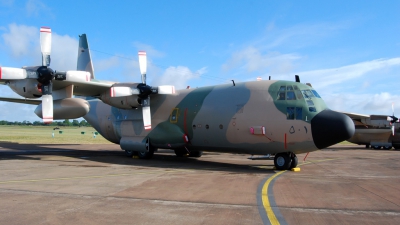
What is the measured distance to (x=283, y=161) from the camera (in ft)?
47.1

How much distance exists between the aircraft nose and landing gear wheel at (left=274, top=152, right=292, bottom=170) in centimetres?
151

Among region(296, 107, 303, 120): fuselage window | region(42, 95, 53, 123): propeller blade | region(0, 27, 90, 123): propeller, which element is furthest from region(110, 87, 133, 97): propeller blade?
region(296, 107, 303, 120): fuselage window

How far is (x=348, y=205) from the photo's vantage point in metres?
7.43

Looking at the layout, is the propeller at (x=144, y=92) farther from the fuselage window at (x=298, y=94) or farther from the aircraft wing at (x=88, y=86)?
the fuselage window at (x=298, y=94)

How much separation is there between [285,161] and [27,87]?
13127 mm

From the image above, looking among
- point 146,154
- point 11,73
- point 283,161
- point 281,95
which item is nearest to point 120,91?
point 146,154

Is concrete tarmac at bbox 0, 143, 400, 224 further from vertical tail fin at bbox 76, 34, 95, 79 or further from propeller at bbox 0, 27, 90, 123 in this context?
vertical tail fin at bbox 76, 34, 95, 79

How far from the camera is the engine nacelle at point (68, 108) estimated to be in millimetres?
17766

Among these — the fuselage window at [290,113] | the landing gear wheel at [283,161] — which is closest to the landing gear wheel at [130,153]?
the landing gear wheel at [283,161]

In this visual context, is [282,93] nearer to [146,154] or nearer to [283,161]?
[283,161]

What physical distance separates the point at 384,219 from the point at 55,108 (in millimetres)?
16403

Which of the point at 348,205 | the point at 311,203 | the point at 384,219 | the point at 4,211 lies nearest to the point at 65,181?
the point at 4,211

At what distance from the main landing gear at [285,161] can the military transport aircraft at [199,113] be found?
44mm

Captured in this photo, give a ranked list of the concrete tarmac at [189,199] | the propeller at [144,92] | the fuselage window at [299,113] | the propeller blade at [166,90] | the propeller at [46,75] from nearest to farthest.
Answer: the concrete tarmac at [189,199] → the fuselage window at [299,113] → the propeller at [46,75] → the propeller at [144,92] → the propeller blade at [166,90]
